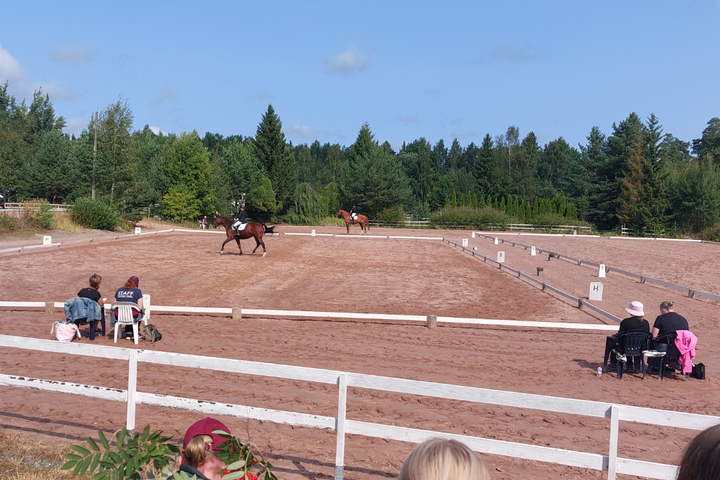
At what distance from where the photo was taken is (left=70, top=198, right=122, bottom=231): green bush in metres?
35.8

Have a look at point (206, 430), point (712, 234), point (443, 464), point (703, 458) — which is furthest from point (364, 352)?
point (712, 234)

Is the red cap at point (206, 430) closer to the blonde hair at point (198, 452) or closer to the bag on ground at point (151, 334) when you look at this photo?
the blonde hair at point (198, 452)

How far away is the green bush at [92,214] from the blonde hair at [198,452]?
118ft

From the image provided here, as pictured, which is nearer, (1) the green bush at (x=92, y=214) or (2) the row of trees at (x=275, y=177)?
(1) the green bush at (x=92, y=214)

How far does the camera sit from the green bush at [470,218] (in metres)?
59.8

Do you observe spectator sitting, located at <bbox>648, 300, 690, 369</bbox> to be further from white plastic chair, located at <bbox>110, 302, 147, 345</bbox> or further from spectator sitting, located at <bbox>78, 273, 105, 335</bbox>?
spectator sitting, located at <bbox>78, 273, 105, 335</bbox>

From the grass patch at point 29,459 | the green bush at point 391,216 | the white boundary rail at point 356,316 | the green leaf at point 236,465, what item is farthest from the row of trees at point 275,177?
the green leaf at point 236,465

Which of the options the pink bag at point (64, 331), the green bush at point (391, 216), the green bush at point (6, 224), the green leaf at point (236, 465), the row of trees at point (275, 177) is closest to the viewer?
the green leaf at point (236, 465)

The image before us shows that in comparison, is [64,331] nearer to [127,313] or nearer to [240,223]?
[127,313]

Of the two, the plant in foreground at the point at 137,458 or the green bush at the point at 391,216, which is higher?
the green bush at the point at 391,216

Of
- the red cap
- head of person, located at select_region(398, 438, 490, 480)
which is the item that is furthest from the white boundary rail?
head of person, located at select_region(398, 438, 490, 480)

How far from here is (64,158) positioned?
5275 centimetres

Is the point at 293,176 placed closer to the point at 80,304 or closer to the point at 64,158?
the point at 64,158

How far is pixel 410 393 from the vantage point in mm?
5148
